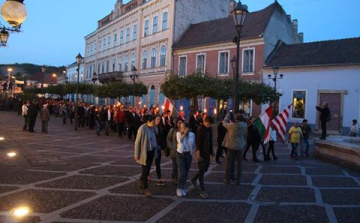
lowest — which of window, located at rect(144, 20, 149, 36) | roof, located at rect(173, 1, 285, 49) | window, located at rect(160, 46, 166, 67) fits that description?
window, located at rect(160, 46, 166, 67)

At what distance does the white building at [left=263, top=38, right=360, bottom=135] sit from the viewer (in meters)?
23.6

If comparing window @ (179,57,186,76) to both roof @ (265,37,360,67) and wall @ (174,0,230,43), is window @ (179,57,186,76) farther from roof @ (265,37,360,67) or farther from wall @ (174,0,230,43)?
roof @ (265,37,360,67)

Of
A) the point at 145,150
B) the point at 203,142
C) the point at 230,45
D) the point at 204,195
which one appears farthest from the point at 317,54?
the point at 145,150

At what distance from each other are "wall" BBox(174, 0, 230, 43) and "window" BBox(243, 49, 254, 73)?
9.14m

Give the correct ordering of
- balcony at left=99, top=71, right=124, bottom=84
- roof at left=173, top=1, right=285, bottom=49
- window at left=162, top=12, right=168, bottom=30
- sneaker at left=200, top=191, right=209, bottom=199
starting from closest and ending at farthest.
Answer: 1. sneaker at left=200, top=191, right=209, bottom=199
2. roof at left=173, top=1, right=285, bottom=49
3. window at left=162, top=12, right=168, bottom=30
4. balcony at left=99, top=71, right=124, bottom=84

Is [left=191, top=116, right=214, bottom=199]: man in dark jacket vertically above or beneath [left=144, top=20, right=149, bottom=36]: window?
beneath

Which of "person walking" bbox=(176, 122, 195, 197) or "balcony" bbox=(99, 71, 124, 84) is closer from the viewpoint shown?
"person walking" bbox=(176, 122, 195, 197)

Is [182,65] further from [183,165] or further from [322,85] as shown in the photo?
[183,165]

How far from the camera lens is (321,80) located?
24797 millimetres

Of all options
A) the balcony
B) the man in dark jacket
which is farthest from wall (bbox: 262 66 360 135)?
the balcony

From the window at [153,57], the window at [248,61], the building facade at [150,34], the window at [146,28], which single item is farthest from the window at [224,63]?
the window at [146,28]

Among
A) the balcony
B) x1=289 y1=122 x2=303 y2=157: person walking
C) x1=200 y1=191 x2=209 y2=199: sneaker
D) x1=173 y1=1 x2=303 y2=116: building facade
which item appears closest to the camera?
x1=200 y1=191 x2=209 y2=199: sneaker

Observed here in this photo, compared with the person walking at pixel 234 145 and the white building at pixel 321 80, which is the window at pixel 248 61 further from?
the person walking at pixel 234 145

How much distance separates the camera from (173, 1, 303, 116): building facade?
27844 mm
